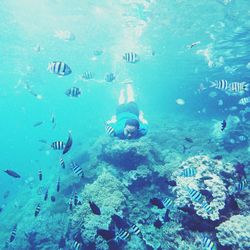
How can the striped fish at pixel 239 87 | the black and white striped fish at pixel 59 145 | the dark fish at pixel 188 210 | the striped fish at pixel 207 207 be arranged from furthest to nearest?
the striped fish at pixel 239 87 < the dark fish at pixel 188 210 < the black and white striped fish at pixel 59 145 < the striped fish at pixel 207 207

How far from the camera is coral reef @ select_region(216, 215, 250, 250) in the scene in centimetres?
584

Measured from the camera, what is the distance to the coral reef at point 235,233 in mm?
5842

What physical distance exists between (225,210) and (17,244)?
13.2 m

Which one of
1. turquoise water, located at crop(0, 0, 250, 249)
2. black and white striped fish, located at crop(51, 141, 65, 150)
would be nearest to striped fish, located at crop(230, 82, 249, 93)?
turquoise water, located at crop(0, 0, 250, 249)

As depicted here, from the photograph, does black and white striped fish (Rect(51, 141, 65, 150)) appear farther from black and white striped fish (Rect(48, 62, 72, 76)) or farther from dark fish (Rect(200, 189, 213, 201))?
dark fish (Rect(200, 189, 213, 201))

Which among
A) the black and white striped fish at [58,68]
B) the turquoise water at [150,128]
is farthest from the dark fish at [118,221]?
the black and white striped fish at [58,68]

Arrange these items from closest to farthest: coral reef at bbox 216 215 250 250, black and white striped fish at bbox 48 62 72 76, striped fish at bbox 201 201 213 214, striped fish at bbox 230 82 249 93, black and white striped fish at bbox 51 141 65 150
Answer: coral reef at bbox 216 215 250 250 → striped fish at bbox 201 201 213 214 → black and white striped fish at bbox 51 141 65 150 → black and white striped fish at bbox 48 62 72 76 → striped fish at bbox 230 82 249 93

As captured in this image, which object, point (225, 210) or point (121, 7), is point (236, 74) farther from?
point (225, 210)

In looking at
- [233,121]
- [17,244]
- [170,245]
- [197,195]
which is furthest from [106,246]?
[233,121]

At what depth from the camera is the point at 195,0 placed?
21.0 m

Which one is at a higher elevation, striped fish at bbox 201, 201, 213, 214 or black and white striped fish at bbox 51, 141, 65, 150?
black and white striped fish at bbox 51, 141, 65, 150

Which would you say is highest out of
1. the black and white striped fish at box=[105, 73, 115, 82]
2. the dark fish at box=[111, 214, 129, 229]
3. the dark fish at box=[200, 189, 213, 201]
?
the black and white striped fish at box=[105, 73, 115, 82]

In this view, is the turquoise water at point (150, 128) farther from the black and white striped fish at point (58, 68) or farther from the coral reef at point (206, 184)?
the black and white striped fish at point (58, 68)

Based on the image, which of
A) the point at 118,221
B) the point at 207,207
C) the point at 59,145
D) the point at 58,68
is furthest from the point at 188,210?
the point at 58,68
